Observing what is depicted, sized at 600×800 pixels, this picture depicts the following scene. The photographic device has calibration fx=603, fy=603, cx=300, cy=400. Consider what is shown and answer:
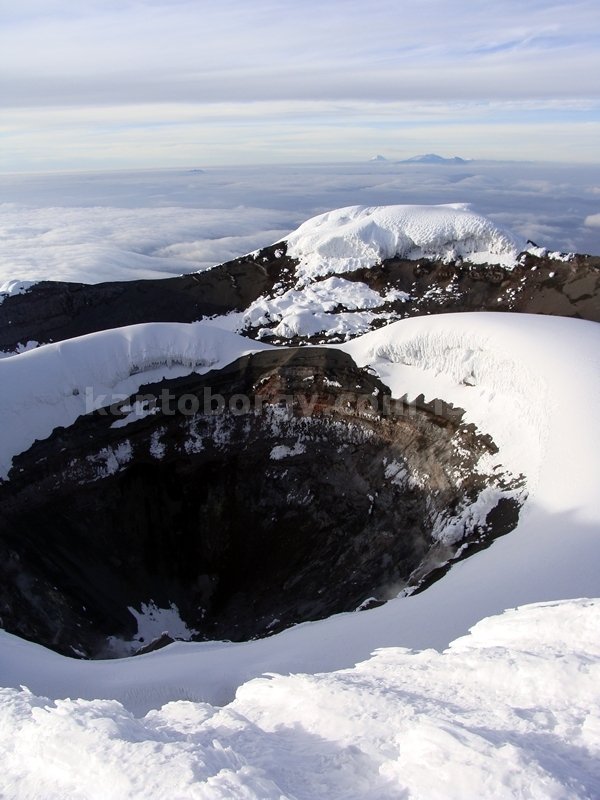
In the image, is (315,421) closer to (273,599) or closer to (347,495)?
(347,495)

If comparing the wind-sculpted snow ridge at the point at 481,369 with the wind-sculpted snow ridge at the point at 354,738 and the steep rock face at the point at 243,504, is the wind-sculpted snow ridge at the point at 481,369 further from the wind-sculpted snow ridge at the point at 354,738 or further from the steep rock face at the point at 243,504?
the wind-sculpted snow ridge at the point at 354,738

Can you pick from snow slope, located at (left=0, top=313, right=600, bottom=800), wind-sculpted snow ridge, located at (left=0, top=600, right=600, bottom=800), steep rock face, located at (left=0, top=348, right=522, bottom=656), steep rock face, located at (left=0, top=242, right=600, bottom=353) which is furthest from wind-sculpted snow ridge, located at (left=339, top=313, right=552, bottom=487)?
wind-sculpted snow ridge, located at (left=0, top=600, right=600, bottom=800)

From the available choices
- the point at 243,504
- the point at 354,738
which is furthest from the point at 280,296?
the point at 354,738

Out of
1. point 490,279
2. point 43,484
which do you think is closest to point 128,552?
point 43,484

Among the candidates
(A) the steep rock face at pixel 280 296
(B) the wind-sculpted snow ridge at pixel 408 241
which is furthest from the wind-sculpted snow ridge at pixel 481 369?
(B) the wind-sculpted snow ridge at pixel 408 241

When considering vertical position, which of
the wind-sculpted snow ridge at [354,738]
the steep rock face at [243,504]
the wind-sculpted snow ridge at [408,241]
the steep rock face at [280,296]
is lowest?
the steep rock face at [243,504]

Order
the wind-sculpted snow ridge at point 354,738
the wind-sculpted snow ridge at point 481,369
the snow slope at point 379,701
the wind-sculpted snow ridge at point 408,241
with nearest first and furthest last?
the wind-sculpted snow ridge at point 354,738, the snow slope at point 379,701, the wind-sculpted snow ridge at point 481,369, the wind-sculpted snow ridge at point 408,241
